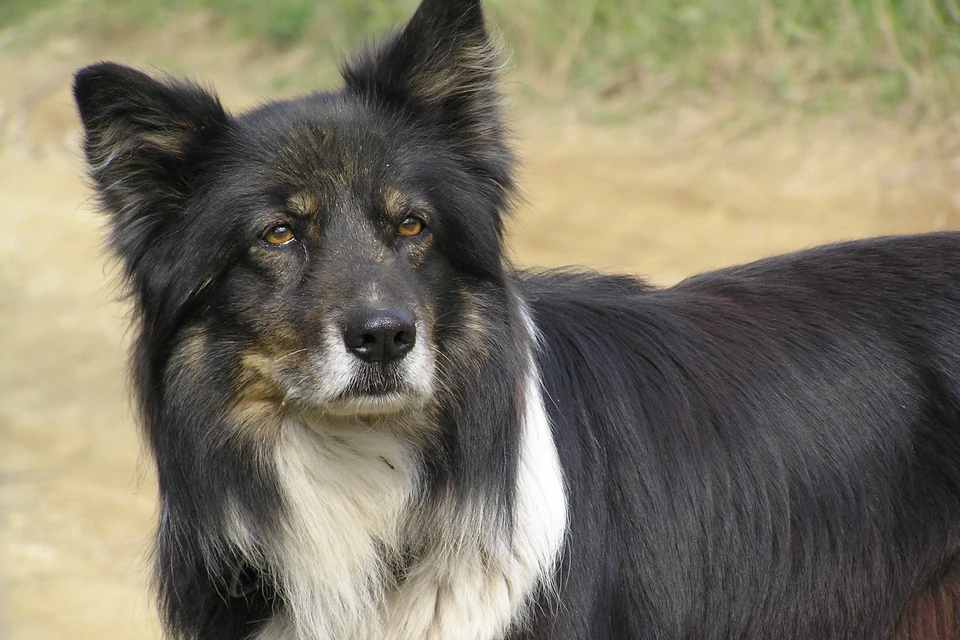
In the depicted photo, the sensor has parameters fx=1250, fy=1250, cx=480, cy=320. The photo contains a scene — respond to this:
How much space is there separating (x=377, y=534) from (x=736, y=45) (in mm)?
8496

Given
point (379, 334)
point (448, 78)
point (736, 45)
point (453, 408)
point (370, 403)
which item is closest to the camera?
point (379, 334)

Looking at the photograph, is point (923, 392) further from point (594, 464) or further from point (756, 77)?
point (756, 77)

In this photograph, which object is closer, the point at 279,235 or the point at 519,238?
the point at 279,235

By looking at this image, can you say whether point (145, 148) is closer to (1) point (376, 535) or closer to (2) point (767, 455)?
(1) point (376, 535)

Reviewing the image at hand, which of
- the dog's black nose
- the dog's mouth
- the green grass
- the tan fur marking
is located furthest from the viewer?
the green grass

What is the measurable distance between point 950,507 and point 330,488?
2.01 metres

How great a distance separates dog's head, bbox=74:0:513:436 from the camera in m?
3.64

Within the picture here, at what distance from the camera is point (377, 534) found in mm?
3906

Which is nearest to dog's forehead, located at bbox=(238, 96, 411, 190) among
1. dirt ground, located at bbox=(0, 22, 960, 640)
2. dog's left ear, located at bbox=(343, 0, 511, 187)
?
dog's left ear, located at bbox=(343, 0, 511, 187)

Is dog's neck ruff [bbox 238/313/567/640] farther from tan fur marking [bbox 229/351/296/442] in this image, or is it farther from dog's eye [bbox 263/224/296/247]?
dog's eye [bbox 263/224/296/247]

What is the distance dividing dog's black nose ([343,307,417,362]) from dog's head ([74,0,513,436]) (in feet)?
0.05

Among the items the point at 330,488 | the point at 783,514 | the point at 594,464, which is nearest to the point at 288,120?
the point at 330,488

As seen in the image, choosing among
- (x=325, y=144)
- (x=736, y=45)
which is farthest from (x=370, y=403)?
(x=736, y=45)

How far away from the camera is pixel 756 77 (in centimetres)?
1115
